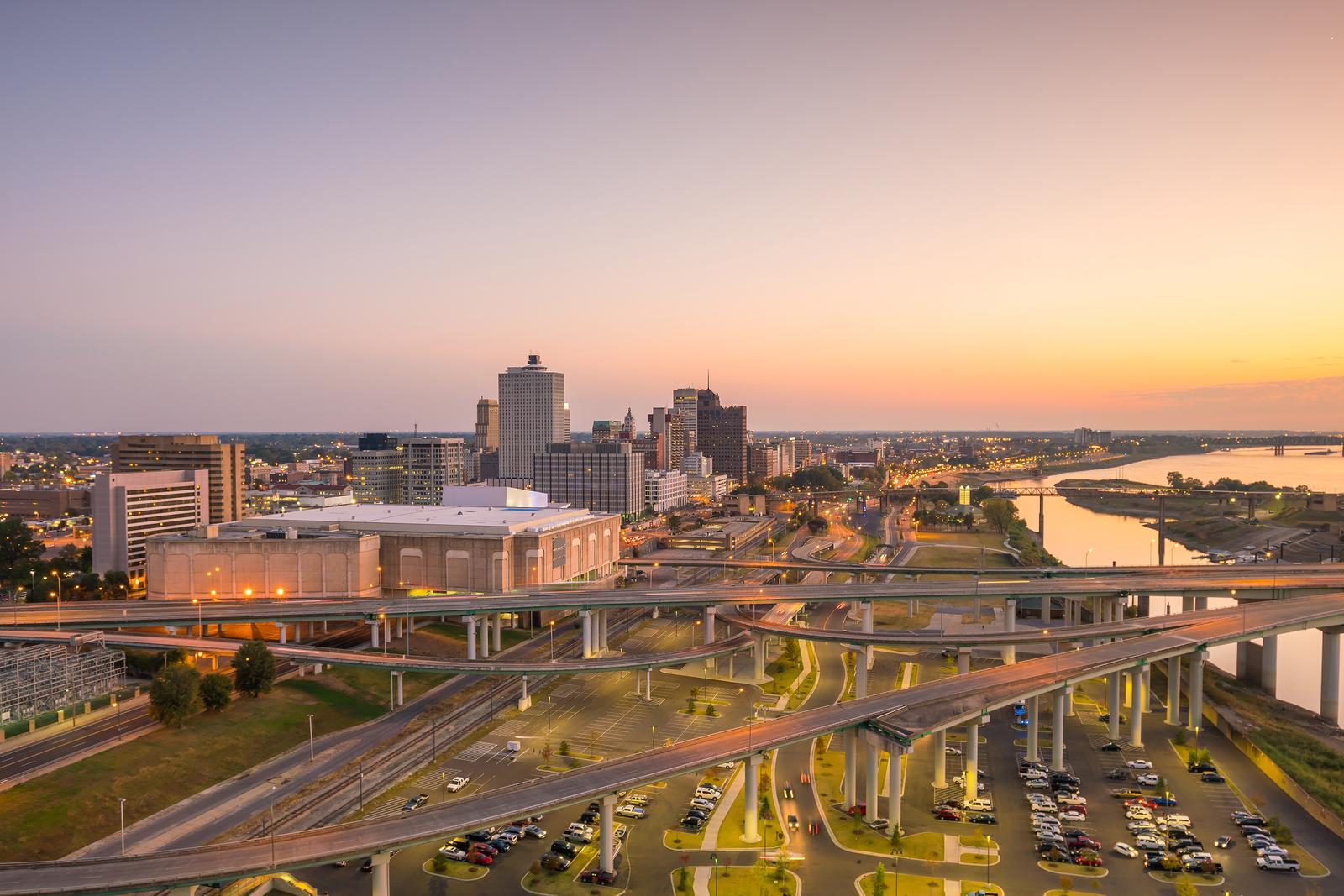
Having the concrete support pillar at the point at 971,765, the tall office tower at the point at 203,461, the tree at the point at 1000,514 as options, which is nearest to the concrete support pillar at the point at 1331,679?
the concrete support pillar at the point at 971,765

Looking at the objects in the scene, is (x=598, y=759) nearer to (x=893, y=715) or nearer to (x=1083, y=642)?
(x=893, y=715)

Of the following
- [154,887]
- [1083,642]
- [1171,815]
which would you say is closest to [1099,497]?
[1083,642]

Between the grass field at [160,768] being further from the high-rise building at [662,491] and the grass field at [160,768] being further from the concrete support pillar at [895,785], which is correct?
the high-rise building at [662,491]

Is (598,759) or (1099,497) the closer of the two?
(598,759)

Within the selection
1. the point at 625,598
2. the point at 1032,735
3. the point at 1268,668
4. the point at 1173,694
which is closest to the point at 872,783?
the point at 1032,735

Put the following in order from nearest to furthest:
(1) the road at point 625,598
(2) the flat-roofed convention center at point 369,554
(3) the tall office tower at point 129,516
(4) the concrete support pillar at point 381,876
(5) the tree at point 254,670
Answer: (4) the concrete support pillar at point 381,876
(5) the tree at point 254,670
(1) the road at point 625,598
(2) the flat-roofed convention center at point 369,554
(3) the tall office tower at point 129,516

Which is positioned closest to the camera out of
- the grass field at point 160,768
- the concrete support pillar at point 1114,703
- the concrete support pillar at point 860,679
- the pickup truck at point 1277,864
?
the grass field at point 160,768

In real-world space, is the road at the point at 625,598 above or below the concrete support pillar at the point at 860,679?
above
